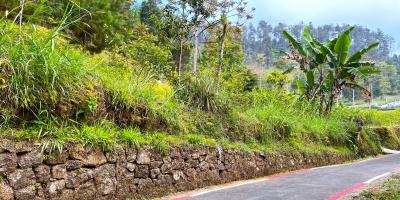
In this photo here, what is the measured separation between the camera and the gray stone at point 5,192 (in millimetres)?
6512

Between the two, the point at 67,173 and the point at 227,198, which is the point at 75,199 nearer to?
the point at 67,173

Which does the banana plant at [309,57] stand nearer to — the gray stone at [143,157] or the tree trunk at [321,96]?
the tree trunk at [321,96]

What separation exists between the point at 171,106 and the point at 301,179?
4.50 metres

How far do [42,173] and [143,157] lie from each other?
101 inches

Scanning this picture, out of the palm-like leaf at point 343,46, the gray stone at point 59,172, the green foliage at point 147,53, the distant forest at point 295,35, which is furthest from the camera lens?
the distant forest at point 295,35

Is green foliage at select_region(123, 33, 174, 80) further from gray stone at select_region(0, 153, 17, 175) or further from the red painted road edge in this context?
gray stone at select_region(0, 153, 17, 175)

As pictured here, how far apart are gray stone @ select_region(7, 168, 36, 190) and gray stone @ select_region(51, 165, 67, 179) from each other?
0.39 metres

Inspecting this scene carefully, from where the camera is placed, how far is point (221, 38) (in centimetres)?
2112


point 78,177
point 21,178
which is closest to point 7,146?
point 21,178

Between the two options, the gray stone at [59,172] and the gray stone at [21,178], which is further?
the gray stone at [59,172]

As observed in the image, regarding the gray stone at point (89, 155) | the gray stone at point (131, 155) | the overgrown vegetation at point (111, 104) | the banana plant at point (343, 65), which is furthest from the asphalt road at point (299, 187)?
the banana plant at point (343, 65)

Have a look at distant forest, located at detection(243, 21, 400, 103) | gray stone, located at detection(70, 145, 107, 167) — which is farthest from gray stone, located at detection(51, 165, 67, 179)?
distant forest, located at detection(243, 21, 400, 103)

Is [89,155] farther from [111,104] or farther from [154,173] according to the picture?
[154,173]

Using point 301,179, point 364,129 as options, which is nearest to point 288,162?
point 301,179
